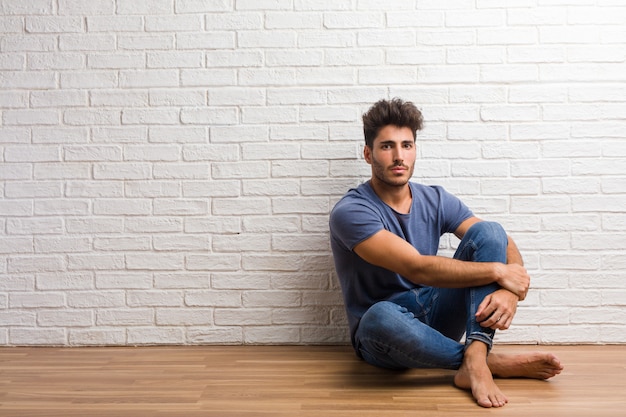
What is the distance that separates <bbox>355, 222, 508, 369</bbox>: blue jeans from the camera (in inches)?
101

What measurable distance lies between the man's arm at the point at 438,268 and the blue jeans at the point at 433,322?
0.17ft

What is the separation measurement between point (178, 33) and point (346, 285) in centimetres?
152

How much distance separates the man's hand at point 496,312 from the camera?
8.34 feet

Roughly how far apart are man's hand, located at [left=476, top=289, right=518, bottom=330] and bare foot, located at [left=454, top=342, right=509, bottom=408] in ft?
0.31

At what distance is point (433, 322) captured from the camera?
2846 mm

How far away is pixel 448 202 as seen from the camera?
307cm

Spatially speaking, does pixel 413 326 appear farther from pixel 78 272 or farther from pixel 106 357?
pixel 78 272

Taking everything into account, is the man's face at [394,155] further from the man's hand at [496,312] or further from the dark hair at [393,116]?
the man's hand at [496,312]

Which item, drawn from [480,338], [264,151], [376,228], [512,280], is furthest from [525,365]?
[264,151]

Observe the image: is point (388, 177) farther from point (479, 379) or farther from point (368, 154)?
point (479, 379)

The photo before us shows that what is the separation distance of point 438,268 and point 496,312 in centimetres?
28

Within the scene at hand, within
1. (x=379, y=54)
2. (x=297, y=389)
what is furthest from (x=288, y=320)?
(x=379, y=54)

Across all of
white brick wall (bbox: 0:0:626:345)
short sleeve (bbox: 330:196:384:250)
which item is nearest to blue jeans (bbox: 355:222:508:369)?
short sleeve (bbox: 330:196:384:250)

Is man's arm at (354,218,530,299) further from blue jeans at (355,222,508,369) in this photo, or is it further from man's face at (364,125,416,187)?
man's face at (364,125,416,187)
